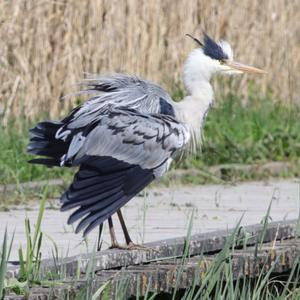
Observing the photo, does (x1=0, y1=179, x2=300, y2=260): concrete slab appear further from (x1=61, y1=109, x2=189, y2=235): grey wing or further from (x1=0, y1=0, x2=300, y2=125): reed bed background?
(x1=0, y1=0, x2=300, y2=125): reed bed background

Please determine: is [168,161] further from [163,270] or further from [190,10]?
[190,10]

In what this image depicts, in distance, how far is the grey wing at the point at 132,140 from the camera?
602 cm

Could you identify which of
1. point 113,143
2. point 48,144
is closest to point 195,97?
point 113,143

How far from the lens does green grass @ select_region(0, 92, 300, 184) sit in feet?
34.9

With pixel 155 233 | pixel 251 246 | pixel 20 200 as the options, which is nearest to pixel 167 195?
pixel 20 200

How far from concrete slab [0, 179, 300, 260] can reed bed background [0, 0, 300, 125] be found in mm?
1799

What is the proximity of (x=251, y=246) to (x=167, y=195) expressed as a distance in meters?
3.49

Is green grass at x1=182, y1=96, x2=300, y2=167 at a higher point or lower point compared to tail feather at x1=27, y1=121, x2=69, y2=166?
lower

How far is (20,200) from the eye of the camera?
859 cm

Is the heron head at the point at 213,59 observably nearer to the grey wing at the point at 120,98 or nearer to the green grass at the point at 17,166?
the grey wing at the point at 120,98

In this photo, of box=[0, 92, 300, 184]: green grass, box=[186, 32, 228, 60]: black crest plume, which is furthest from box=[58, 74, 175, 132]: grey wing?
box=[0, 92, 300, 184]: green grass

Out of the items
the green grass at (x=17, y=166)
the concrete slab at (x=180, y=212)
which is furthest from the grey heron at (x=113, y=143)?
the green grass at (x=17, y=166)

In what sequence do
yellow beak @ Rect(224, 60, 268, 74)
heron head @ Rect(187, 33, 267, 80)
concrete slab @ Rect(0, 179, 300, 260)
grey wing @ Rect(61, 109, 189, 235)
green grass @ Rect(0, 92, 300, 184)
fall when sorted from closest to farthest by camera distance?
grey wing @ Rect(61, 109, 189, 235) → concrete slab @ Rect(0, 179, 300, 260) → heron head @ Rect(187, 33, 267, 80) → yellow beak @ Rect(224, 60, 268, 74) → green grass @ Rect(0, 92, 300, 184)

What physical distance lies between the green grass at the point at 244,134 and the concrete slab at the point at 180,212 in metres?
0.50
